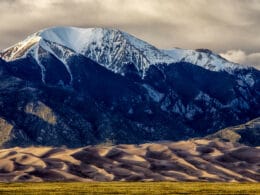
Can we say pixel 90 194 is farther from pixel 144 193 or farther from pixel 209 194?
→ pixel 209 194

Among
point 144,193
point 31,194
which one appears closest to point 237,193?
point 144,193

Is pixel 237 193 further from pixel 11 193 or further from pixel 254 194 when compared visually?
pixel 11 193

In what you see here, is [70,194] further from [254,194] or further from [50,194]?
[254,194]

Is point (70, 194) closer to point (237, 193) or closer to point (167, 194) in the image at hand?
point (167, 194)

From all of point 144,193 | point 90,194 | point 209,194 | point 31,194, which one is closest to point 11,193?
point 31,194

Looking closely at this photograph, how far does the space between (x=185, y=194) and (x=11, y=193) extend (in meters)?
42.2

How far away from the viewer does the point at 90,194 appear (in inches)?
6801

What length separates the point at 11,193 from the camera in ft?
566

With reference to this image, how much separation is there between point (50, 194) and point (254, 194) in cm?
4808

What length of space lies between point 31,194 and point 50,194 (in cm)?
458

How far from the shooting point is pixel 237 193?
176 m

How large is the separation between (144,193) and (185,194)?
10108mm

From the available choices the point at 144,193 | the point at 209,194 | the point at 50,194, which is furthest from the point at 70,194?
the point at 209,194

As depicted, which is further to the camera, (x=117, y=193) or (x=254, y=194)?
(x=117, y=193)
